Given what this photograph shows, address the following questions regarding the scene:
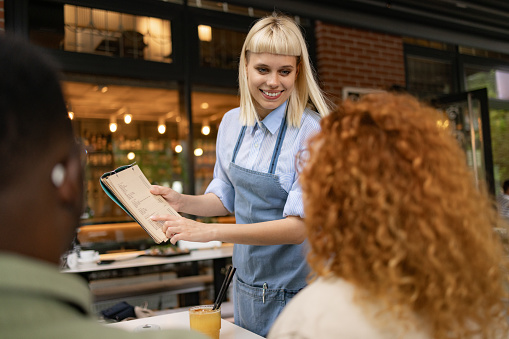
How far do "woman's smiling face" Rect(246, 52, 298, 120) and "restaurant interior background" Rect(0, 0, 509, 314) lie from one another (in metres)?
1.73

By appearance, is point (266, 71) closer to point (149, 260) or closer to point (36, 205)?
point (36, 205)

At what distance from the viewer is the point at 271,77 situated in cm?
171

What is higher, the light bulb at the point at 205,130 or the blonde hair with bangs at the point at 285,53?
the light bulb at the point at 205,130

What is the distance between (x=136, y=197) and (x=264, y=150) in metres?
0.50

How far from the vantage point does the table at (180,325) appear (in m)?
1.53

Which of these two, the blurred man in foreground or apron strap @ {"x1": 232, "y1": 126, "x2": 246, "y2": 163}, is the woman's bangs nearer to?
apron strap @ {"x1": 232, "y1": 126, "x2": 246, "y2": 163}

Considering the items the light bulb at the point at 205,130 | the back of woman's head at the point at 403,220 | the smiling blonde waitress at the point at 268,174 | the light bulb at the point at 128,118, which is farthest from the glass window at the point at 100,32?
the back of woman's head at the point at 403,220

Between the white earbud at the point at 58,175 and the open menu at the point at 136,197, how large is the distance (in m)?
0.97

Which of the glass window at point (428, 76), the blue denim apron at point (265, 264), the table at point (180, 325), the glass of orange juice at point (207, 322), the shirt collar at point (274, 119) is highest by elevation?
the glass window at point (428, 76)

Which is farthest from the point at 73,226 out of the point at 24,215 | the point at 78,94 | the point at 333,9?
the point at 78,94

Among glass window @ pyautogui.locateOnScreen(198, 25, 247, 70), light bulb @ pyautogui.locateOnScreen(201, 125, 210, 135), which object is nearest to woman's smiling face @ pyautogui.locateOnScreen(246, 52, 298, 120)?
glass window @ pyautogui.locateOnScreen(198, 25, 247, 70)

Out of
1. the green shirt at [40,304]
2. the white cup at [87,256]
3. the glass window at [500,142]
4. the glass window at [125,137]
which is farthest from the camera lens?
the glass window at [500,142]

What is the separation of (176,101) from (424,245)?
453 cm

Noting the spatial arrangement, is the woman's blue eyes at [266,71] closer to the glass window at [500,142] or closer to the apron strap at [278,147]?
the apron strap at [278,147]
